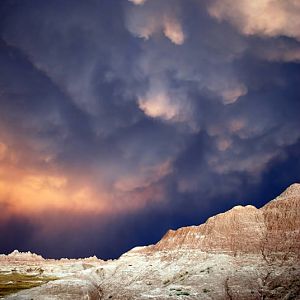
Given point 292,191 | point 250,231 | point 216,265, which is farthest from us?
point 292,191

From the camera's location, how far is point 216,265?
12425cm

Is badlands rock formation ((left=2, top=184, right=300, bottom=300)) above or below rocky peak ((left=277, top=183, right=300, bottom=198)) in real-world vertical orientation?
below

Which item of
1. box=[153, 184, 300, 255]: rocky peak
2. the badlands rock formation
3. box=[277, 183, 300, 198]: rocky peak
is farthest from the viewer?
box=[277, 183, 300, 198]: rocky peak

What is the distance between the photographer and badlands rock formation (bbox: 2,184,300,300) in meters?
103

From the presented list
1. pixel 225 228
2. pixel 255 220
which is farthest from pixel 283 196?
pixel 225 228

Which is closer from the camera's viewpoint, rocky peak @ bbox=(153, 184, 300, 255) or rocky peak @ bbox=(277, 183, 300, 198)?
rocky peak @ bbox=(153, 184, 300, 255)

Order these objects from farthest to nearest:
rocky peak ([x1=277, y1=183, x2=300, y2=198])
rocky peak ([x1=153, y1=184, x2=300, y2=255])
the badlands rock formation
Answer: rocky peak ([x1=277, y1=183, x2=300, y2=198]) → rocky peak ([x1=153, y1=184, x2=300, y2=255]) → the badlands rock formation

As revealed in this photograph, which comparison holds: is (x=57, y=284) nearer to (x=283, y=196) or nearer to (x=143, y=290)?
(x=143, y=290)

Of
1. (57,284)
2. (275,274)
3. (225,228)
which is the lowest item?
(275,274)

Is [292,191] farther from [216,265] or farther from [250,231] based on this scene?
[216,265]

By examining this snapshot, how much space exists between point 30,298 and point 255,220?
9225cm

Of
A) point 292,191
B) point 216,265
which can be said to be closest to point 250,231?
point 216,265

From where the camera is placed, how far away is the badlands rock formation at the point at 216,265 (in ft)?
337

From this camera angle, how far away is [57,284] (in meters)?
119
